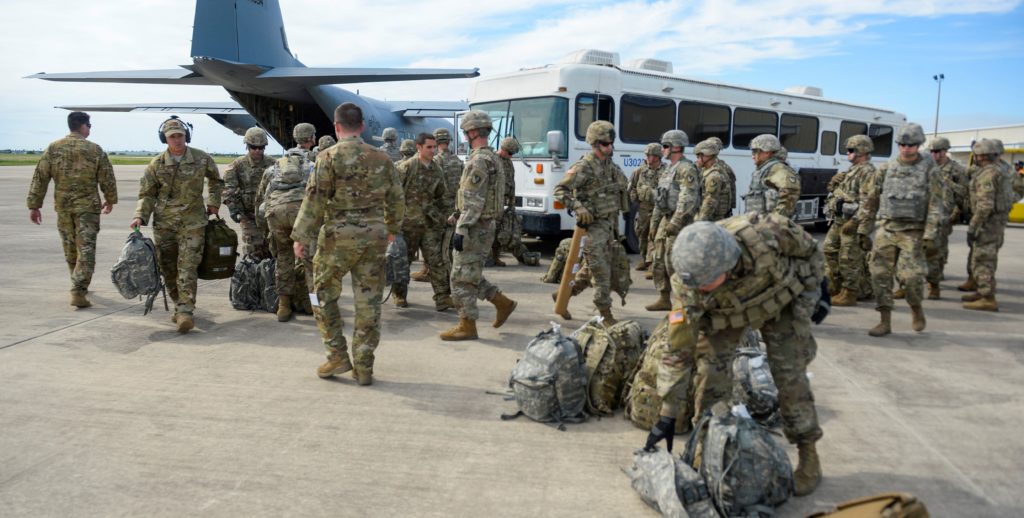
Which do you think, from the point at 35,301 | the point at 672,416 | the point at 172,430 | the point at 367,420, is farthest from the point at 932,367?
the point at 35,301

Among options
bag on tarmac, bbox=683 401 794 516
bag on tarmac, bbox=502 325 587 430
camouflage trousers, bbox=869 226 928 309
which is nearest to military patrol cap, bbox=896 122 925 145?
camouflage trousers, bbox=869 226 928 309

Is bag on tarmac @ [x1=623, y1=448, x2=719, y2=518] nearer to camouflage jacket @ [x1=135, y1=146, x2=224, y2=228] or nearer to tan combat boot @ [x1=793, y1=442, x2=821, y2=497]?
tan combat boot @ [x1=793, y1=442, x2=821, y2=497]

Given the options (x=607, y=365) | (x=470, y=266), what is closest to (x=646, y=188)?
(x=470, y=266)

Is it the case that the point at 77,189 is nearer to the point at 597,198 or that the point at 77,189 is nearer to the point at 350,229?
the point at 350,229

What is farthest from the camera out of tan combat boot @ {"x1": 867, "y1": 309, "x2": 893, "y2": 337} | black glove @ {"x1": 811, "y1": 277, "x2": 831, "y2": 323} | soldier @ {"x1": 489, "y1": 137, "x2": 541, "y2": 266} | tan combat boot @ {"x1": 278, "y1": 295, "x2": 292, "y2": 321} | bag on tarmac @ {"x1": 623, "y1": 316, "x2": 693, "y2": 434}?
soldier @ {"x1": 489, "y1": 137, "x2": 541, "y2": 266}

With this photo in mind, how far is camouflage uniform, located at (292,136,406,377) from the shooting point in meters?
4.51

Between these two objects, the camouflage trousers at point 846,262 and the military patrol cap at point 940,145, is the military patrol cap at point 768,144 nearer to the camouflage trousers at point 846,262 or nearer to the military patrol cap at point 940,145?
the camouflage trousers at point 846,262

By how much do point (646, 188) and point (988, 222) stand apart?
4.15 meters

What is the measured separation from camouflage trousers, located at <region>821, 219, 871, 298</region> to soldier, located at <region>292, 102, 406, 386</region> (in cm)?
555

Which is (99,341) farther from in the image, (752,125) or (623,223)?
(752,125)

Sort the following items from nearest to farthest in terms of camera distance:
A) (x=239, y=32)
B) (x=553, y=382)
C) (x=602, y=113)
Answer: (x=553, y=382) → (x=602, y=113) → (x=239, y=32)

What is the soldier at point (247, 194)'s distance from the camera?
7047mm

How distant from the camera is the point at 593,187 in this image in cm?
594

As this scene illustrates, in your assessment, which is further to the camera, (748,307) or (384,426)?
(384,426)
